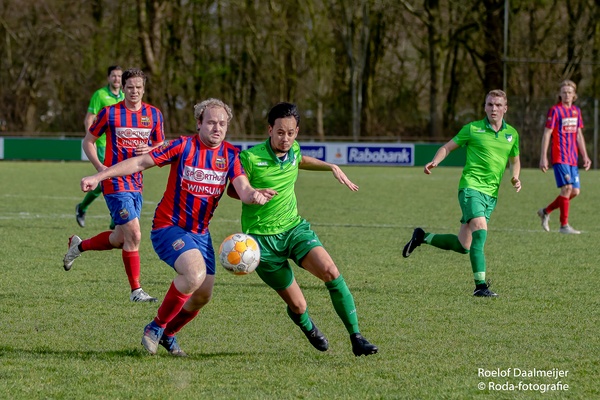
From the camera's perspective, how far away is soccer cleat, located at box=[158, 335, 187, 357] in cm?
562

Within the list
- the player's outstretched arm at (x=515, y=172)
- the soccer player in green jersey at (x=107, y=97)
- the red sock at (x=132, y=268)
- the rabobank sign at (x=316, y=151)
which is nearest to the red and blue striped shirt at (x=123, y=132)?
the red sock at (x=132, y=268)

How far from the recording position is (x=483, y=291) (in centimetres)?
783

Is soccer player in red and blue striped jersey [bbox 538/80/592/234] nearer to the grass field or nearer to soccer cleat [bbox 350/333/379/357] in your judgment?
the grass field

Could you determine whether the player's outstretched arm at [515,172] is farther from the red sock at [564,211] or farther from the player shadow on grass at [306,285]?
the red sock at [564,211]

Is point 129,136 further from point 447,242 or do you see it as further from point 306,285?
point 447,242

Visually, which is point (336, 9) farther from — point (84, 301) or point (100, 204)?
point (84, 301)

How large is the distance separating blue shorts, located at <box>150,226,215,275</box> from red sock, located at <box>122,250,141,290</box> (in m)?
2.02

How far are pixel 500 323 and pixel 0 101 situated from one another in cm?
4088

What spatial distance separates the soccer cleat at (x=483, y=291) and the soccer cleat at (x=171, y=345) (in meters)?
3.04

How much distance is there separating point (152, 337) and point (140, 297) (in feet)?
6.33

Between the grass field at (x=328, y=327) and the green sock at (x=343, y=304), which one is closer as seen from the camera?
the grass field at (x=328, y=327)

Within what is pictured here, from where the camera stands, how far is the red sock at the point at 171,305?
5500mm

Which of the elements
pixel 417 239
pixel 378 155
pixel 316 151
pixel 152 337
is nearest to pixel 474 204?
pixel 417 239

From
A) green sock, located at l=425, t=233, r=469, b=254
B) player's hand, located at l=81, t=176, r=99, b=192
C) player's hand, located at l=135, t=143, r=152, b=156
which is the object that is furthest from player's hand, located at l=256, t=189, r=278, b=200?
green sock, located at l=425, t=233, r=469, b=254
